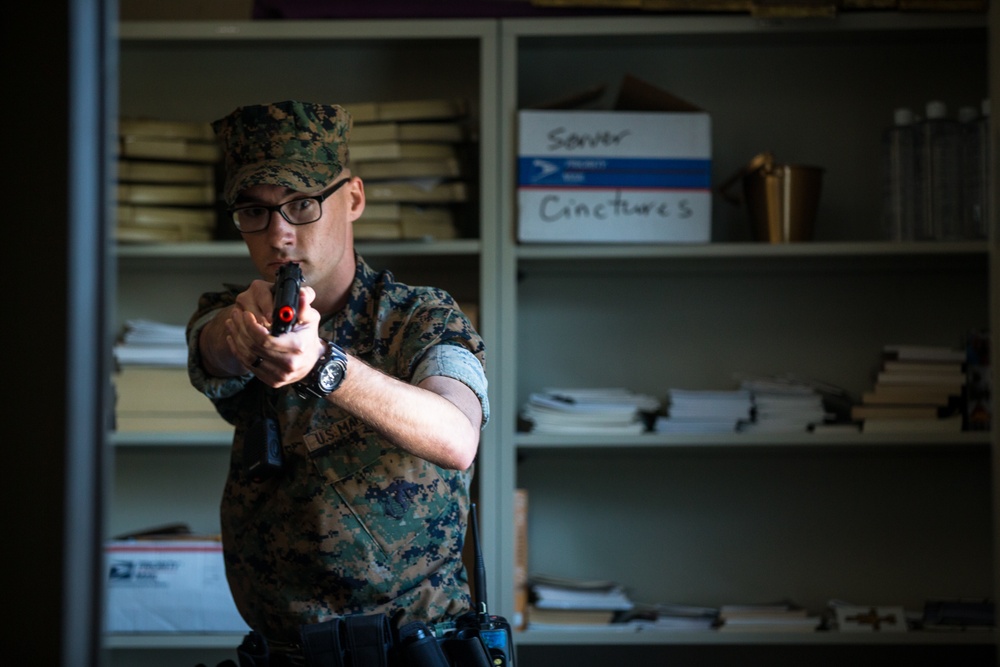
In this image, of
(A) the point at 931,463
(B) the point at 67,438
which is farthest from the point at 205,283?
(B) the point at 67,438

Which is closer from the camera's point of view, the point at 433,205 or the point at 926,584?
the point at 433,205

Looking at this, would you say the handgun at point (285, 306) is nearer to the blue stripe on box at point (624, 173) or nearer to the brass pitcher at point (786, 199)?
the blue stripe on box at point (624, 173)

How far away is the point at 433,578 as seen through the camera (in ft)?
3.71

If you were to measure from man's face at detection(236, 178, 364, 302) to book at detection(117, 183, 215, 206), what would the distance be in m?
1.10

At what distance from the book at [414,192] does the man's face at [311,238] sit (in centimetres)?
92

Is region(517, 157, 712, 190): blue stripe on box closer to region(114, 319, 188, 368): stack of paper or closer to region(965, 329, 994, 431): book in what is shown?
region(965, 329, 994, 431): book

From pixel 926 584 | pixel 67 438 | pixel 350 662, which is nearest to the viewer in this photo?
pixel 67 438

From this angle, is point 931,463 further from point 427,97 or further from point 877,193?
point 427,97

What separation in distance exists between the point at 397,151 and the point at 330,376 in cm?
123

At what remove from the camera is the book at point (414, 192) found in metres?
2.06

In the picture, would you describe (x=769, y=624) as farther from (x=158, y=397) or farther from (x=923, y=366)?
(x=158, y=397)

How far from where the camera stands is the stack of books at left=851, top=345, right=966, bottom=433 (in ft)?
6.70

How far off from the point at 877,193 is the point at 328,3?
132 centimetres

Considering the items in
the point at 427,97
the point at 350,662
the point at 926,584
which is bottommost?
the point at 926,584
